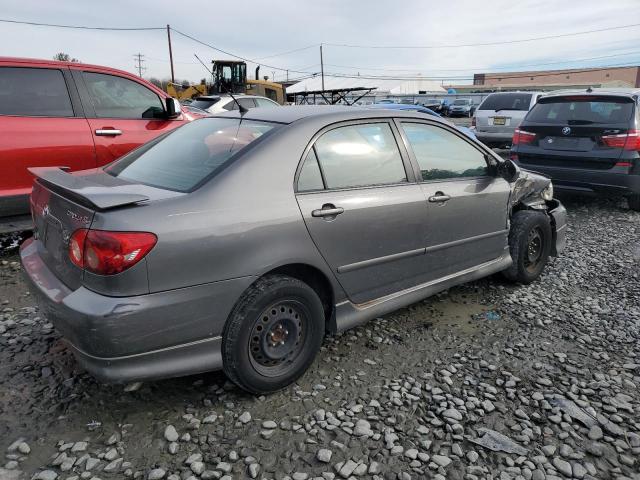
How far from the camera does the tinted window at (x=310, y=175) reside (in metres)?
2.65

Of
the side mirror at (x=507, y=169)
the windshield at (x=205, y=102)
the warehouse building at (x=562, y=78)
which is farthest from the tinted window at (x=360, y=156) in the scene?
the warehouse building at (x=562, y=78)

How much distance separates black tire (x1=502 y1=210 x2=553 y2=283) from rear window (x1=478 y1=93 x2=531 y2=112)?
334 inches

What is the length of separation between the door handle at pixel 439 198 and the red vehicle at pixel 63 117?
3280 mm

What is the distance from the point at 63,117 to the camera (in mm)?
4555

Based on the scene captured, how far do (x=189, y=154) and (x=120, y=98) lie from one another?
2.70m

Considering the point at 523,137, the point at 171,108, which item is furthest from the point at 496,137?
the point at 171,108

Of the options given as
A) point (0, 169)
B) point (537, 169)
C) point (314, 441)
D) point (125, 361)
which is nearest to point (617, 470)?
point (314, 441)

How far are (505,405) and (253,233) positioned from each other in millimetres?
1633

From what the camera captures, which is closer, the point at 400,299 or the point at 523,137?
the point at 400,299

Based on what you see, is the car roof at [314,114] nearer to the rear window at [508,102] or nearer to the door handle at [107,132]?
the door handle at [107,132]

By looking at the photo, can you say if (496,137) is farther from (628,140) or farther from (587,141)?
(628,140)

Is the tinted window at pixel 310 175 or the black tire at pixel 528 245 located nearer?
the tinted window at pixel 310 175

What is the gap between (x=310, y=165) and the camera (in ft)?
8.91

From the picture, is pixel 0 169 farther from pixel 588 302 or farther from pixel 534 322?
pixel 588 302
